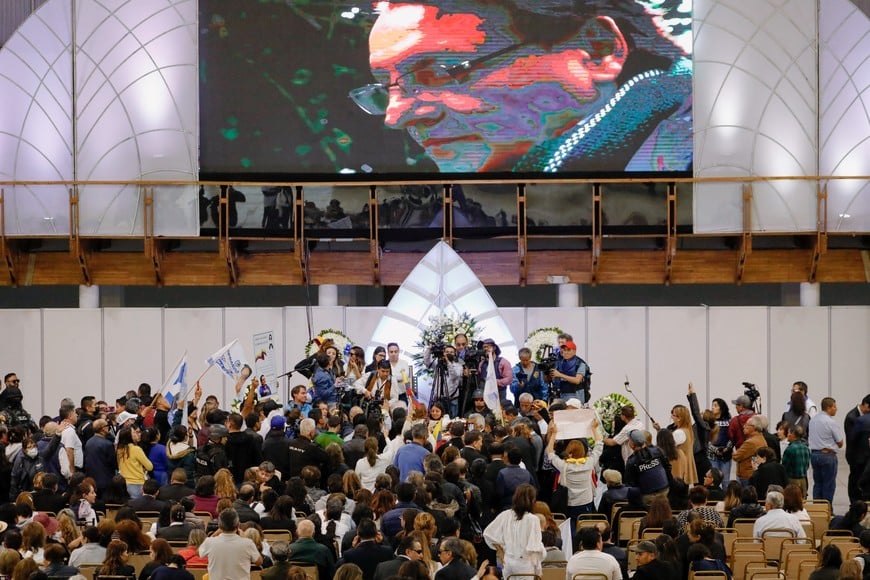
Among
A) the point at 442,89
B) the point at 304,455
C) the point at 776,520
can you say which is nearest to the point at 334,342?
the point at 442,89

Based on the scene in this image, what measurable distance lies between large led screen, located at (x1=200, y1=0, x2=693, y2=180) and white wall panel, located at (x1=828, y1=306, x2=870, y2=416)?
333 cm

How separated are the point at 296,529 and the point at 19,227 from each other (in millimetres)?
12835

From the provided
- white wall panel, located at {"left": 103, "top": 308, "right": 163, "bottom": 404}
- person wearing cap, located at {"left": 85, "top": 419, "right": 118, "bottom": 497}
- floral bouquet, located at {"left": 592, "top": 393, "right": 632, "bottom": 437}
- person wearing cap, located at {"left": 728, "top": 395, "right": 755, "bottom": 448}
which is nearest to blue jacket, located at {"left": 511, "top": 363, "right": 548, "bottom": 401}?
floral bouquet, located at {"left": 592, "top": 393, "right": 632, "bottom": 437}

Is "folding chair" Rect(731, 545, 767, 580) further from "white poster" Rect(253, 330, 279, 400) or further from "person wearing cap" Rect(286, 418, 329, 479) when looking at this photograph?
"white poster" Rect(253, 330, 279, 400)

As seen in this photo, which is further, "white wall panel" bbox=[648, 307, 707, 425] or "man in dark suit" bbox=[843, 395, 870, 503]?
"white wall panel" bbox=[648, 307, 707, 425]

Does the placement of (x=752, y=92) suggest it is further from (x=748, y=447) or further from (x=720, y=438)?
(x=748, y=447)

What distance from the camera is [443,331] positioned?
65.3 feet

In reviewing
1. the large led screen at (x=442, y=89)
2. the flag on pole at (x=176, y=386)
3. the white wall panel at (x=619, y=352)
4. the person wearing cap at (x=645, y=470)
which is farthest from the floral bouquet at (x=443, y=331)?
the person wearing cap at (x=645, y=470)

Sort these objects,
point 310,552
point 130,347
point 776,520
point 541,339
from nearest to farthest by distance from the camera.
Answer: point 310,552, point 776,520, point 541,339, point 130,347

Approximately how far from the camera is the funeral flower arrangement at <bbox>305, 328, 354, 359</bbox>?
817 inches

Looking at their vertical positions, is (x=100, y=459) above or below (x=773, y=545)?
above

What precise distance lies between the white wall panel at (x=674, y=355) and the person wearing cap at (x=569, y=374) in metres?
4.84

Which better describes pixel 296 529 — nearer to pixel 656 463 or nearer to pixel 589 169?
pixel 656 463

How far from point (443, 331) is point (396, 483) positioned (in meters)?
7.47
